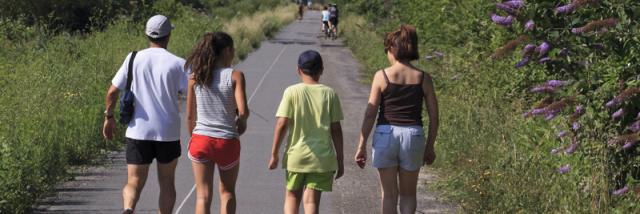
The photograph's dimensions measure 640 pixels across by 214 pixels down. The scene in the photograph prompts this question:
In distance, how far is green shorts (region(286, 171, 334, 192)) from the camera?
8234 mm

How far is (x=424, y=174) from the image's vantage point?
43.4 ft

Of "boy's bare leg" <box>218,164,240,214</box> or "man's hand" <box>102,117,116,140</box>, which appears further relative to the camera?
"man's hand" <box>102,117,116,140</box>

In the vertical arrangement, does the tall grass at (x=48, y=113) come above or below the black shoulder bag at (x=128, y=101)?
below

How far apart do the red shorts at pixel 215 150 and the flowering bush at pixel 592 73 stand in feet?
6.31

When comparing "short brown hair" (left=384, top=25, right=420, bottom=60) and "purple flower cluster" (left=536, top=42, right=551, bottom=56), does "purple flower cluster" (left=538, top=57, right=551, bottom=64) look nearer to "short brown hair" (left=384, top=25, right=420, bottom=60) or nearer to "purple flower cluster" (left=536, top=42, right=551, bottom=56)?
"purple flower cluster" (left=536, top=42, right=551, bottom=56)

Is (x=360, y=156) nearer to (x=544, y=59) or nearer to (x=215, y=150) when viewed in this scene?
(x=215, y=150)

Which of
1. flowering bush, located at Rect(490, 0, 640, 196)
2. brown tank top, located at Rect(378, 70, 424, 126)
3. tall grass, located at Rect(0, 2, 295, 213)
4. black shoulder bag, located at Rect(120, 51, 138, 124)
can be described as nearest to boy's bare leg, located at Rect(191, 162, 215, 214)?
black shoulder bag, located at Rect(120, 51, 138, 124)

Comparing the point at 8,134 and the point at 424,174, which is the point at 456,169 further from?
the point at 8,134

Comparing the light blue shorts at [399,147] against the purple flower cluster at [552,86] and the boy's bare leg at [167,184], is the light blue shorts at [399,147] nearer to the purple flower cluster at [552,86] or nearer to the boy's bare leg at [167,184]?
the purple flower cluster at [552,86]

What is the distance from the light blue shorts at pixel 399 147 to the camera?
8320mm

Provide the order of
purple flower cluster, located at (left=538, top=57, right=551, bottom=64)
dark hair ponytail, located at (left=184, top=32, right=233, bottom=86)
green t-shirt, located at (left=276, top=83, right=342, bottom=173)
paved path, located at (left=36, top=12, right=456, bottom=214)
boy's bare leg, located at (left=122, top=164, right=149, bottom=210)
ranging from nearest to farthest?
green t-shirt, located at (left=276, top=83, right=342, bottom=173) < dark hair ponytail, located at (left=184, top=32, right=233, bottom=86) < boy's bare leg, located at (left=122, top=164, right=149, bottom=210) < purple flower cluster, located at (left=538, top=57, right=551, bottom=64) < paved path, located at (left=36, top=12, right=456, bottom=214)

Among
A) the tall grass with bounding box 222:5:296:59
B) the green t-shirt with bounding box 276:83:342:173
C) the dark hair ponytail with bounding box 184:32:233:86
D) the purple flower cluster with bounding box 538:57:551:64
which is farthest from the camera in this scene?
the tall grass with bounding box 222:5:296:59

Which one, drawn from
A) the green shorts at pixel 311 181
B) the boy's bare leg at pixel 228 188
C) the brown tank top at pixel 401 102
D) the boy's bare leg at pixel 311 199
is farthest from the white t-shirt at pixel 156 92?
the brown tank top at pixel 401 102

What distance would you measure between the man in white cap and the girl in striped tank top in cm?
19
